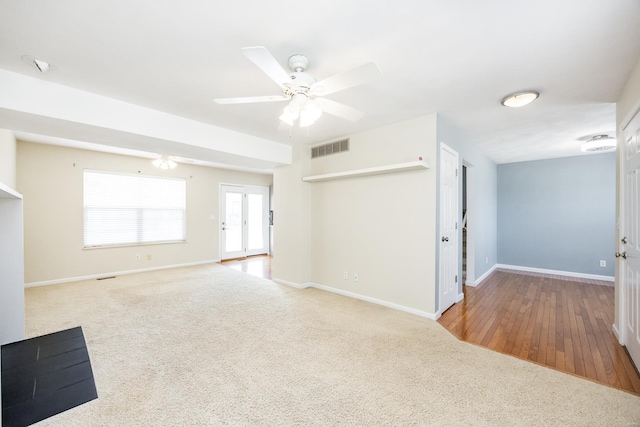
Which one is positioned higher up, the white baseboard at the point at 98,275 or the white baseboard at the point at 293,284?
the white baseboard at the point at 98,275

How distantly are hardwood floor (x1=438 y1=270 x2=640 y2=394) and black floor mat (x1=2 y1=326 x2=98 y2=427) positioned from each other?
136 inches

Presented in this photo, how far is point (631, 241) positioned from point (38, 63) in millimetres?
5190

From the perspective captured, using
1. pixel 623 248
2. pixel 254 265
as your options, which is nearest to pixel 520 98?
pixel 623 248

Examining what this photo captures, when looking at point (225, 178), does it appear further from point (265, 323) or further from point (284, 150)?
point (265, 323)

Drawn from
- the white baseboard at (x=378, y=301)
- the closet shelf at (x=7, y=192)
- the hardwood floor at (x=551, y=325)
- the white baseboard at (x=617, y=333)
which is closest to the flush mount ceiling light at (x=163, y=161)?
the closet shelf at (x=7, y=192)

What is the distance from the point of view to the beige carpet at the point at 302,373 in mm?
1723

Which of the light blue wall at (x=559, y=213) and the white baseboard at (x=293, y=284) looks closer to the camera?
the white baseboard at (x=293, y=284)

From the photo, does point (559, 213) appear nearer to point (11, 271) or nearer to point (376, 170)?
point (376, 170)

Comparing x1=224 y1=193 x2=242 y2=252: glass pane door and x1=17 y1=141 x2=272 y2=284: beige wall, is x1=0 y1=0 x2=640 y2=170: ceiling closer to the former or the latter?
x1=17 y1=141 x2=272 y2=284: beige wall

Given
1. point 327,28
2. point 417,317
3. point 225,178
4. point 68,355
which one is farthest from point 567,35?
point 225,178

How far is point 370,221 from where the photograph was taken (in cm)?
390

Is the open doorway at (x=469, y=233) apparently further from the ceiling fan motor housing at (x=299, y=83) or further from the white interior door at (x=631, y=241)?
the ceiling fan motor housing at (x=299, y=83)

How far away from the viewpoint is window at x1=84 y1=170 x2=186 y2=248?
17.2 feet

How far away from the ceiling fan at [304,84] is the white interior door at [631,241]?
236cm
